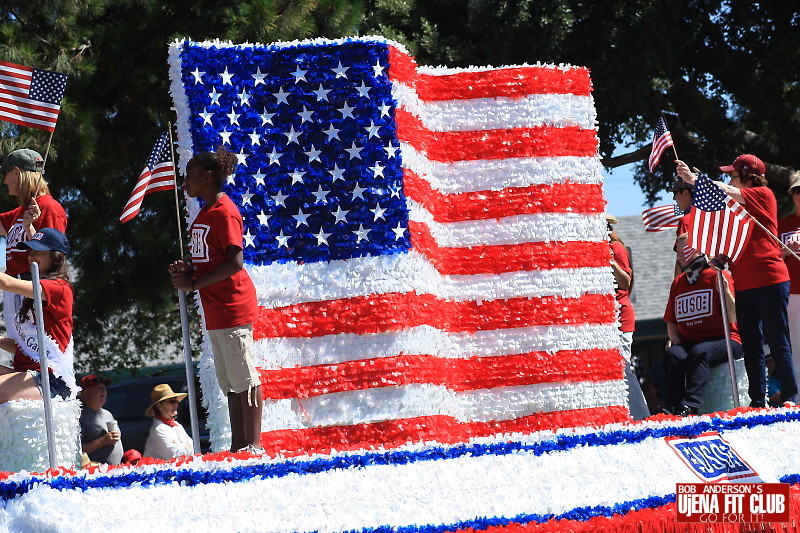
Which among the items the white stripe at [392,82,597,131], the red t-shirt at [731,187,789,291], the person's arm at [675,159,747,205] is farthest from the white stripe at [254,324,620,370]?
the white stripe at [392,82,597,131]

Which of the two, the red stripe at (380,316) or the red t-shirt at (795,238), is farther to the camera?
the red t-shirt at (795,238)

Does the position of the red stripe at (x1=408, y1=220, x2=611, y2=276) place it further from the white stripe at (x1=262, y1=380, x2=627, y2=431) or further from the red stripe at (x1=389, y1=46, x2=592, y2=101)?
the red stripe at (x1=389, y1=46, x2=592, y2=101)

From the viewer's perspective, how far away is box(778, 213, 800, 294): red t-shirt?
644 centimetres

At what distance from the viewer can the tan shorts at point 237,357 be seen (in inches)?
177

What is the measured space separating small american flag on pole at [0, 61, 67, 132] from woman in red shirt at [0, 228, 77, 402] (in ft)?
3.50

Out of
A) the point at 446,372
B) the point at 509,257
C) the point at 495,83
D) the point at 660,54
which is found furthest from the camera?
the point at 660,54

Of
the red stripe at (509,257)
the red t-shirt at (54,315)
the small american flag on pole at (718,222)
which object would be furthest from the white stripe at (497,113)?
the red t-shirt at (54,315)

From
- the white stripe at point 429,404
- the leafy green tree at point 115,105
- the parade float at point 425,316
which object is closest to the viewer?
the parade float at point 425,316

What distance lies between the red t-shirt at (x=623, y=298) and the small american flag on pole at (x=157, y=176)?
10.0 ft

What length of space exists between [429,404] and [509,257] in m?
1.06

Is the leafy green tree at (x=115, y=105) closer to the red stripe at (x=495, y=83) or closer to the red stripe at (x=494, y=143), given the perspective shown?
the red stripe at (x=495, y=83)

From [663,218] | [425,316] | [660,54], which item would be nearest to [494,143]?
[425,316]

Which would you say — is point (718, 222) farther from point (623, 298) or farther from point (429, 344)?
point (429, 344)

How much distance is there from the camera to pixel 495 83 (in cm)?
604
